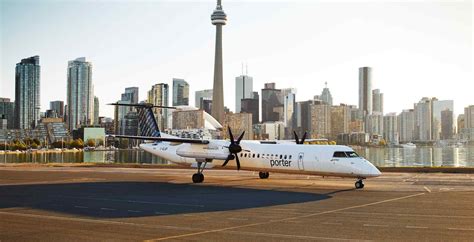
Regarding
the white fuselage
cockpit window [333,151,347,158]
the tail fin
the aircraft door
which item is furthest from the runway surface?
the tail fin

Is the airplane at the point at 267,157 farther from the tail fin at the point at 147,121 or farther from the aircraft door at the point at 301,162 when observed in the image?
the tail fin at the point at 147,121

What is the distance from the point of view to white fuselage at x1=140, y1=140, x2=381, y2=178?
105 ft

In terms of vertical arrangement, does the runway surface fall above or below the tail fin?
below

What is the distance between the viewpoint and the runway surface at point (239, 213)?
16.2 m

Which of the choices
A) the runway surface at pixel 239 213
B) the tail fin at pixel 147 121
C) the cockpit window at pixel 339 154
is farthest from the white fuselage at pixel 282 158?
the tail fin at pixel 147 121

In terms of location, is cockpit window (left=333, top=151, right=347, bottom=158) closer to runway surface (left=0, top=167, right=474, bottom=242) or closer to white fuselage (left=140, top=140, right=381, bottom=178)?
white fuselage (left=140, top=140, right=381, bottom=178)

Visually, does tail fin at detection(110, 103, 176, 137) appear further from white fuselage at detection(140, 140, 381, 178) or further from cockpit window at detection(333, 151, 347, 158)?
cockpit window at detection(333, 151, 347, 158)

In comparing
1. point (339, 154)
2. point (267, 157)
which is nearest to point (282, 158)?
point (267, 157)

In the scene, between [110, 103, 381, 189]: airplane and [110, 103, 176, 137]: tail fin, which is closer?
[110, 103, 381, 189]: airplane

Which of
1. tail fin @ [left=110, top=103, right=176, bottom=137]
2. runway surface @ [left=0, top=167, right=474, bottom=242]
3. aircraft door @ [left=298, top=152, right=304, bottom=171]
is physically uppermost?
tail fin @ [left=110, top=103, right=176, bottom=137]

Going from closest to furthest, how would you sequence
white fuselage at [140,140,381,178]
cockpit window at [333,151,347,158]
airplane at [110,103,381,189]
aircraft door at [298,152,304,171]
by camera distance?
1. white fuselage at [140,140,381,178]
2. airplane at [110,103,381,189]
3. cockpit window at [333,151,347,158]
4. aircraft door at [298,152,304,171]

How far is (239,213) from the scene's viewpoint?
21188 mm

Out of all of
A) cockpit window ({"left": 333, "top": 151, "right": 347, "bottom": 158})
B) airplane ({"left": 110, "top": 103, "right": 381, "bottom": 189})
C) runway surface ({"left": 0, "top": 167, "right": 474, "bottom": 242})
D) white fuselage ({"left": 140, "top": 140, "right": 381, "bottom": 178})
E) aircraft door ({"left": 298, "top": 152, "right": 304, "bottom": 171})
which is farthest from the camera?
aircraft door ({"left": 298, "top": 152, "right": 304, "bottom": 171})

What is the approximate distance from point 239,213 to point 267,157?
15.5 metres
